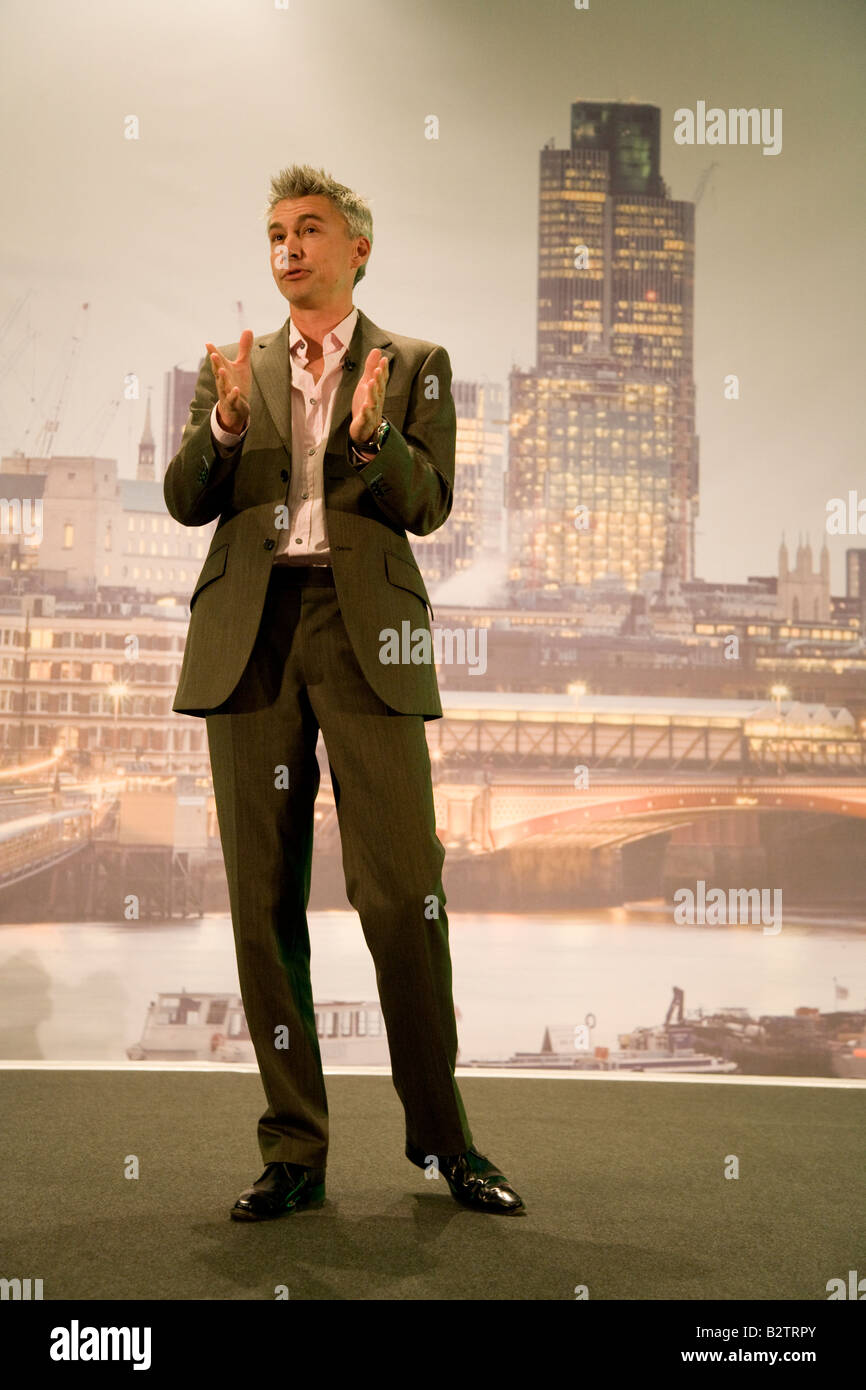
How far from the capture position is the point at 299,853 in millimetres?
2068

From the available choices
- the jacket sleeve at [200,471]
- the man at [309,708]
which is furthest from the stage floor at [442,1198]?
the jacket sleeve at [200,471]

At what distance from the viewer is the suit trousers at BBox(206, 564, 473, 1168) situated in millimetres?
1983

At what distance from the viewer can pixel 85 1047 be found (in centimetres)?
403

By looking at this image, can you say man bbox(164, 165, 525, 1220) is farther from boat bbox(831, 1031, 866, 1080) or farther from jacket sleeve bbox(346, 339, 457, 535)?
boat bbox(831, 1031, 866, 1080)

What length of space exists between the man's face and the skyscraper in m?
2.40

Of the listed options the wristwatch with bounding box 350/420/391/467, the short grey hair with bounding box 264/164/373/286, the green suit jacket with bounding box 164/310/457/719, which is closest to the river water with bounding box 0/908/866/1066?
the green suit jacket with bounding box 164/310/457/719

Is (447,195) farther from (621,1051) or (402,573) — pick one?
(621,1051)

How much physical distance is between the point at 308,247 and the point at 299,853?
1.08 m

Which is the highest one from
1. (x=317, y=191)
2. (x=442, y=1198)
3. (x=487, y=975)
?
(x=317, y=191)

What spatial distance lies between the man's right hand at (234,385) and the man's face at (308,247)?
0.17m

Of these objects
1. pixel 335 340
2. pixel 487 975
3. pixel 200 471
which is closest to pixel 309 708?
pixel 200 471

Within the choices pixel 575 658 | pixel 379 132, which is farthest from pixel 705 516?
pixel 379 132

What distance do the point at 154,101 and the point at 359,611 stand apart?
10.2 ft

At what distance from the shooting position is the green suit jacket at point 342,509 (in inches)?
77.3
